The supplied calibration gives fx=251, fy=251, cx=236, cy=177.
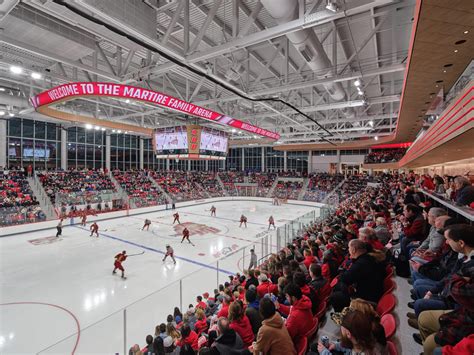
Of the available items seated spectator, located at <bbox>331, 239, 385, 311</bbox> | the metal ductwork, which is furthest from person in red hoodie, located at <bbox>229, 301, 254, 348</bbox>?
the metal ductwork

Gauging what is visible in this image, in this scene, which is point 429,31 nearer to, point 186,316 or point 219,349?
point 219,349

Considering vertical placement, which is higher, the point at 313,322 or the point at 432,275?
the point at 432,275

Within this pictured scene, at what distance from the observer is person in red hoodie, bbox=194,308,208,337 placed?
446 cm

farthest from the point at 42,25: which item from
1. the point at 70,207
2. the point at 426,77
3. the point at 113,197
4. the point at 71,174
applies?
the point at 71,174

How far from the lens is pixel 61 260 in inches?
417

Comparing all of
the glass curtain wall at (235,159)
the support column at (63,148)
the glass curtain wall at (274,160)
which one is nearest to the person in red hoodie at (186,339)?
the support column at (63,148)

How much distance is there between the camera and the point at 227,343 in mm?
2936

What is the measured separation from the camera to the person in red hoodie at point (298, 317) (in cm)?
285

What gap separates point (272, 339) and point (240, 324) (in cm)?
92

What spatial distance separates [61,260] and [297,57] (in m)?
13.3

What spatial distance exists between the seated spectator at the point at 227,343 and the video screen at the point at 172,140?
15.0 meters

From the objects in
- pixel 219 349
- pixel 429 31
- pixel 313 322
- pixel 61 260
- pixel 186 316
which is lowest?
pixel 61 260

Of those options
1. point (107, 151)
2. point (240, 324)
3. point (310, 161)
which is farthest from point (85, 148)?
point (310, 161)

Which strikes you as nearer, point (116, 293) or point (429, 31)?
point (429, 31)
